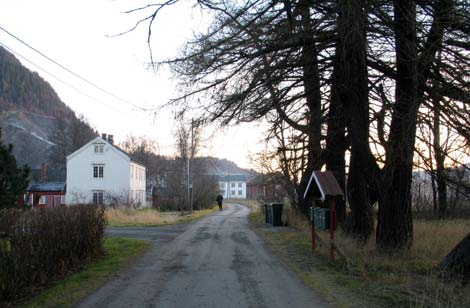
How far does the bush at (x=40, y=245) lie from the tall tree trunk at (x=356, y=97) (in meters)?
7.18

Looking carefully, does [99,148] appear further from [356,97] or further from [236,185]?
[236,185]

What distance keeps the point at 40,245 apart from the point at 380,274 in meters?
6.53

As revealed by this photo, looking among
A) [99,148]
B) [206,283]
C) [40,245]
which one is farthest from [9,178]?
[99,148]

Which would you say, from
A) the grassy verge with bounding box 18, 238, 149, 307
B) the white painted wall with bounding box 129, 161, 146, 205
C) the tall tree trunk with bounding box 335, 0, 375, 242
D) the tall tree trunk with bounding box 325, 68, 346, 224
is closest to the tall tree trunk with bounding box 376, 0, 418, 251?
the tall tree trunk with bounding box 335, 0, 375, 242

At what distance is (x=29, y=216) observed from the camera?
417 inches

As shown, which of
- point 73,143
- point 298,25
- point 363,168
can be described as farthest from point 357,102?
point 73,143

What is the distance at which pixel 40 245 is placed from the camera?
9.84 metres

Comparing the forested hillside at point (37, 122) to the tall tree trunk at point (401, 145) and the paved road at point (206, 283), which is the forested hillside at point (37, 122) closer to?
the paved road at point (206, 283)

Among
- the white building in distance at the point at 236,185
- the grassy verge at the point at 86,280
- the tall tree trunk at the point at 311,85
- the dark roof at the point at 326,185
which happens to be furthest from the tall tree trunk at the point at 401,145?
the white building in distance at the point at 236,185

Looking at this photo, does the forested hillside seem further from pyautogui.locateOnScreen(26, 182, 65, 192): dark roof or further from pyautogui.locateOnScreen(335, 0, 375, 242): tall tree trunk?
pyautogui.locateOnScreen(335, 0, 375, 242): tall tree trunk

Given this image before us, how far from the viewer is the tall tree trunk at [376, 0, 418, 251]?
38.4 feet

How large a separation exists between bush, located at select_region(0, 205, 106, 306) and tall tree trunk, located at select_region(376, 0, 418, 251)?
7.41m

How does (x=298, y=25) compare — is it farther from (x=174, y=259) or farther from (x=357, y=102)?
(x=174, y=259)

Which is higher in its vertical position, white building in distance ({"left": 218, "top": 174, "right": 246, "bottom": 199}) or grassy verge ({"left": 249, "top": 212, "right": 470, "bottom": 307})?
white building in distance ({"left": 218, "top": 174, "right": 246, "bottom": 199})
